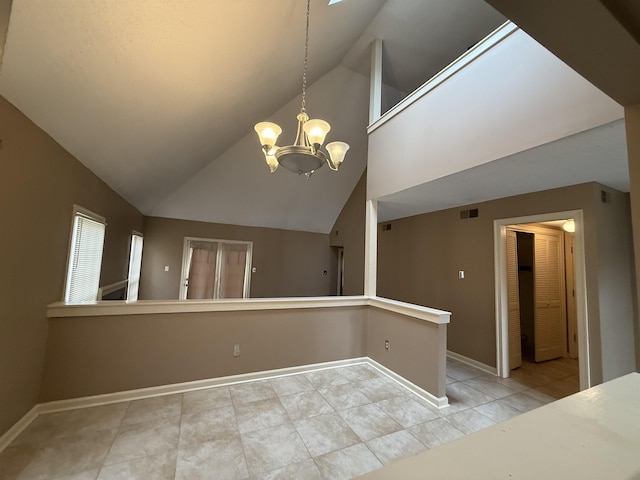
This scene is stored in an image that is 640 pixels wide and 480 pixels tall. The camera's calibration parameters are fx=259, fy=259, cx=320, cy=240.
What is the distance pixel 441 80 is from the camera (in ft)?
8.71

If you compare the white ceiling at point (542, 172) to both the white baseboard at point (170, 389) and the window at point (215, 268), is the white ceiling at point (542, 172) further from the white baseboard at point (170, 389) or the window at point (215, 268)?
the window at point (215, 268)

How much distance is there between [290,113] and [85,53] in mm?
3182

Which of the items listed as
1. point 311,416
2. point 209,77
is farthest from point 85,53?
point 311,416

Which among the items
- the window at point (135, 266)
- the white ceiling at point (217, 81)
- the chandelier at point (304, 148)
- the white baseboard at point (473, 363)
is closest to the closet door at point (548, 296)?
the white baseboard at point (473, 363)

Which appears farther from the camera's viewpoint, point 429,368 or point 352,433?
point 429,368

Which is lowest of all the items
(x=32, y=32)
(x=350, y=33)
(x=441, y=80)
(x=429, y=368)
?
(x=429, y=368)

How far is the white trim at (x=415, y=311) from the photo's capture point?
2582 mm

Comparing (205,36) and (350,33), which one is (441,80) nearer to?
(350,33)

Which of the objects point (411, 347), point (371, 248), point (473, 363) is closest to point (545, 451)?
point (411, 347)

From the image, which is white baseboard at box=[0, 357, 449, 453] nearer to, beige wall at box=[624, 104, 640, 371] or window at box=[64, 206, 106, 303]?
window at box=[64, 206, 106, 303]

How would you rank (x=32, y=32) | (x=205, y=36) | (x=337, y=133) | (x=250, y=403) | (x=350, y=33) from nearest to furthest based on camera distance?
(x=32, y=32) → (x=205, y=36) → (x=250, y=403) → (x=350, y=33) → (x=337, y=133)

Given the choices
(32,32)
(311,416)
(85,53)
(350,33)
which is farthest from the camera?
(350,33)

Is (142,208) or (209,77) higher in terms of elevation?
(209,77)

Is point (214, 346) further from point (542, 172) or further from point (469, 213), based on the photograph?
point (469, 213)
